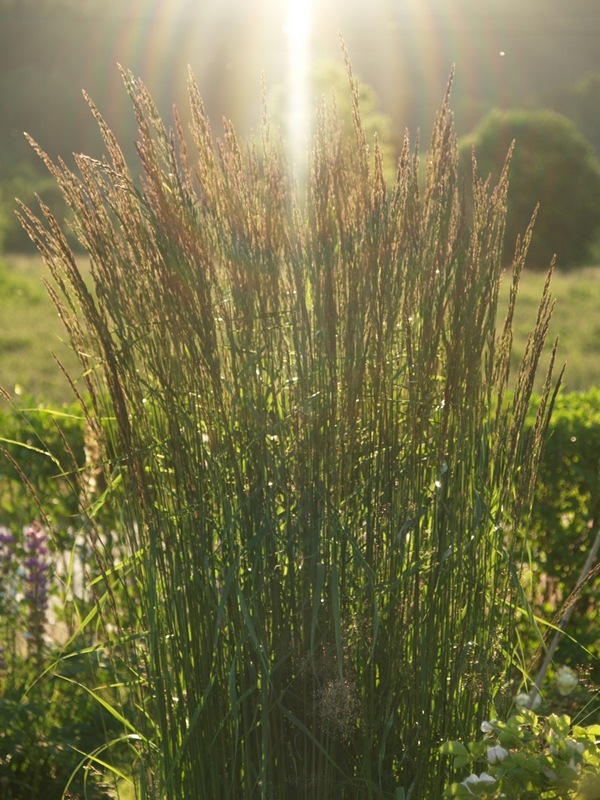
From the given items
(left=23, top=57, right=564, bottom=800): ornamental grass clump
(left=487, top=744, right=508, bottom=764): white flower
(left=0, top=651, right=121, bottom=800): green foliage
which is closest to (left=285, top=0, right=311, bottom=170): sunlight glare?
(left=23, top=57, right=564, bottom=800): ornamental grass clump

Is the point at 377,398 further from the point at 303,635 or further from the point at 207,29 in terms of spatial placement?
the point at 207,29

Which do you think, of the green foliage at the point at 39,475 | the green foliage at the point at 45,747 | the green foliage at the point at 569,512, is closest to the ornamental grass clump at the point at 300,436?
the green foliage at the point at 45,747

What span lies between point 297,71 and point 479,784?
3032 cm

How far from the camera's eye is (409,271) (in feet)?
6.54

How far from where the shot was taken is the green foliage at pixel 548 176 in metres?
24.7

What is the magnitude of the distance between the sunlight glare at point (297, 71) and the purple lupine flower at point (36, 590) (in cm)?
182

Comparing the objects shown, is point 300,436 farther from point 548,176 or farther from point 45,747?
point 548,176

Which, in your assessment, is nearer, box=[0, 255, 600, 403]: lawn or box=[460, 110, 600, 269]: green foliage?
box=[0, 255, 600, 403]: lawn

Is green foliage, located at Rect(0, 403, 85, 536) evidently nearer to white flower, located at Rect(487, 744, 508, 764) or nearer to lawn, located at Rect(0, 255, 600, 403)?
white flower, located at Rect(487, 744, 508, 764)

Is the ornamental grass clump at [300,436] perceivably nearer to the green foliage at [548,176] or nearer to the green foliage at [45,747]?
the green foliage at [45,747]

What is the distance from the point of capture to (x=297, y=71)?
99.0ft

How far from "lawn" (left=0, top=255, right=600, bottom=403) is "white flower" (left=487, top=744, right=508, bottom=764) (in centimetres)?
610

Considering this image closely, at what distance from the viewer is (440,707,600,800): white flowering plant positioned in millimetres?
1921

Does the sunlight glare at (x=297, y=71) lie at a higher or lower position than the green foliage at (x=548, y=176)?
higher
